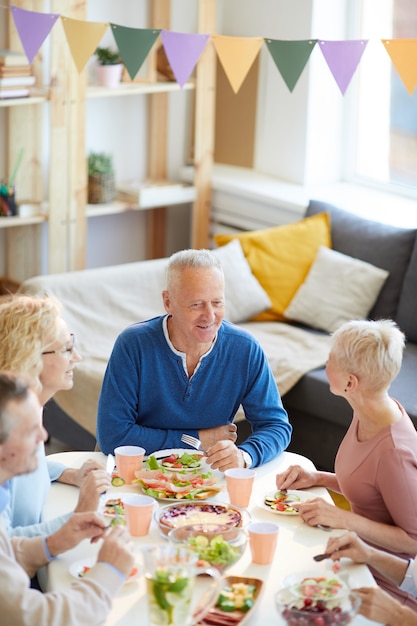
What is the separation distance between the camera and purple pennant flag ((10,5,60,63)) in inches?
147

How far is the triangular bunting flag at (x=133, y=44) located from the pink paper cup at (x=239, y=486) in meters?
1.88

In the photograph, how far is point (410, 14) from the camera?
468 cm

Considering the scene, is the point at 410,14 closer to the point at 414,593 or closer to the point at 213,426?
the point at 213,426

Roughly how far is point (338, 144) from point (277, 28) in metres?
0.63

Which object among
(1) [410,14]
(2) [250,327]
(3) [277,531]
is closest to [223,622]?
(3) [277,531]

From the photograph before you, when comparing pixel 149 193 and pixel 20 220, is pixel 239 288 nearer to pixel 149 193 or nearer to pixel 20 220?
pixel 149 193

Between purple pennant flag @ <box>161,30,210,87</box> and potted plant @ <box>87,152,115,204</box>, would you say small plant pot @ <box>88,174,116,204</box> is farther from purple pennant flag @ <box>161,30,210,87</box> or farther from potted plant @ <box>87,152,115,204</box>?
purple pennant flag @ <box>161,30,210,87</box>

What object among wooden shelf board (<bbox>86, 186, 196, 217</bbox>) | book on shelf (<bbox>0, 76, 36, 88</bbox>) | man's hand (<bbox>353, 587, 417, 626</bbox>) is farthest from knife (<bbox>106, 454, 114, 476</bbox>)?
wooden shelf board (<bbox>86, 186, 196, 217</bbox>)

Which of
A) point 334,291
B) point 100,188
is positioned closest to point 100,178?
point 100,188

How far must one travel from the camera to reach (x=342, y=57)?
3.55m

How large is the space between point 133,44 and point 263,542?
226 centimetres

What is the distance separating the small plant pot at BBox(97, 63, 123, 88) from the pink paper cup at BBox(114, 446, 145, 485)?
8.72ft

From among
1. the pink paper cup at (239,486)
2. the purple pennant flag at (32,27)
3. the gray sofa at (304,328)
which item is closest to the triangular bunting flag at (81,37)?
the purple pennant flag at (32,27)

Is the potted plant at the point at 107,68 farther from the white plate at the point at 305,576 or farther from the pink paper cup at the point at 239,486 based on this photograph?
the white plate at the point at 305,576
